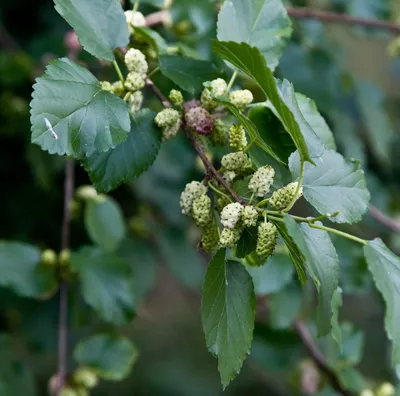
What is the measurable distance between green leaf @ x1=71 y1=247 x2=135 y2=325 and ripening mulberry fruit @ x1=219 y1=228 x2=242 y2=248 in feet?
1.66

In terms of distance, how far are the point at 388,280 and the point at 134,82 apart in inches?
12.2

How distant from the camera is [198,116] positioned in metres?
0.59

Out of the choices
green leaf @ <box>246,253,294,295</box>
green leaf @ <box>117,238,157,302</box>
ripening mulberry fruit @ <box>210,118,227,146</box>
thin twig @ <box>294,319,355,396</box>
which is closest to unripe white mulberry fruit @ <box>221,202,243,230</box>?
ripening mulberry fruit @ <box>210,118,227,146</box>

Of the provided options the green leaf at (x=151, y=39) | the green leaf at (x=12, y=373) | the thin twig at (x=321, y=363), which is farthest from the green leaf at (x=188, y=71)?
the green leaf at (x=12, y=373)

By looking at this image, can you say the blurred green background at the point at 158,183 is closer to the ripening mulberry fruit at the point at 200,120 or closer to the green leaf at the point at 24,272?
the green leaf at the point at 24,272

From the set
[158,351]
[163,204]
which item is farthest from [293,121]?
[158,351]

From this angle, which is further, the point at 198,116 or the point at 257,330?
the point at 257,330

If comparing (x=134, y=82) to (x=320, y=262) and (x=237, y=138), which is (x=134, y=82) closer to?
→ (x=237, y=138)

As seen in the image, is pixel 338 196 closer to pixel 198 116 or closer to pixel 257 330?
pixel 198 116

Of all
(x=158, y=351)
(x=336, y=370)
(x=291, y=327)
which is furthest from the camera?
(x=158, y=351)

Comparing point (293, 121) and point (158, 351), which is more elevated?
point (293, 121)

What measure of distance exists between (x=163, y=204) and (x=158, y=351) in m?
1.03

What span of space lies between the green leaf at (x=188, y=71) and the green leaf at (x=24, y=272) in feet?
1.70

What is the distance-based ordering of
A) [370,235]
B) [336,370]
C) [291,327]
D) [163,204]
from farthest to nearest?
1. [370,235]
2. [163,204]
3. [291,327]
4. [336,370]
